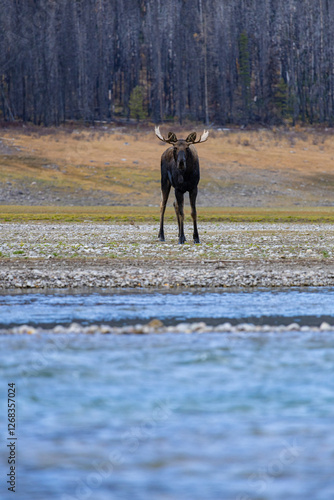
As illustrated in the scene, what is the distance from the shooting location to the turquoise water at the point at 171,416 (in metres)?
4.46

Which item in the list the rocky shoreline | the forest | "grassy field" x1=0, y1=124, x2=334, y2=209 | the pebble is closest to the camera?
the pebble

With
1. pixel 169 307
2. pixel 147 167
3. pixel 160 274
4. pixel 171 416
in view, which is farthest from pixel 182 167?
pixel 147 167

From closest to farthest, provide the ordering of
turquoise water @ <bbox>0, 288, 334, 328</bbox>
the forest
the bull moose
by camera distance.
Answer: turquoise water @ <bbox>0, 288, 334, 328</bbox> → the bull moose → the forest

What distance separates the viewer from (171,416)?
5.62m

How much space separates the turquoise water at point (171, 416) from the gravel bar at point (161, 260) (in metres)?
5.41

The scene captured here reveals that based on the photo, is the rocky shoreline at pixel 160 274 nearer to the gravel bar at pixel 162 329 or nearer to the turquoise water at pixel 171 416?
the gravel bar at pixel 162 329

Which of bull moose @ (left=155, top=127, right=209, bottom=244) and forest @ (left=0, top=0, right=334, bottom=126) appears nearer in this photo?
bull moose @ (left=155, top=127, right=209, bottom=244)

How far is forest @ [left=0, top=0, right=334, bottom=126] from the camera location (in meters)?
84.2

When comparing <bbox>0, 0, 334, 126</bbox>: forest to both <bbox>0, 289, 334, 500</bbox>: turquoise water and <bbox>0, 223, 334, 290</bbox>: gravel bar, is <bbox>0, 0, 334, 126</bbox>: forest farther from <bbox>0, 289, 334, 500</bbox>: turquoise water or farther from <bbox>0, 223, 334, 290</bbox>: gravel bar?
<bbox>0, 289, 334, 500</bbox>: turquoise water

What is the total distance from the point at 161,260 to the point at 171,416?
1206cm

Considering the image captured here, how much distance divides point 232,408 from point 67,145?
65.4 metres

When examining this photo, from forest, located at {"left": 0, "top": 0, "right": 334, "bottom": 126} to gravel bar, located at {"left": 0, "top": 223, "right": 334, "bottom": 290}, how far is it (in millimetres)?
57648

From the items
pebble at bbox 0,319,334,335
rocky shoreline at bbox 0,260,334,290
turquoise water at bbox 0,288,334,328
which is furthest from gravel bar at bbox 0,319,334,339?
rocky shoreline at bbox 0,260,334,290

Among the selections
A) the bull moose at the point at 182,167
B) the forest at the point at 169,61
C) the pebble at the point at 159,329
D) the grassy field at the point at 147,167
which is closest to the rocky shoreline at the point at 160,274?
the bull moose at the point at 182,167
